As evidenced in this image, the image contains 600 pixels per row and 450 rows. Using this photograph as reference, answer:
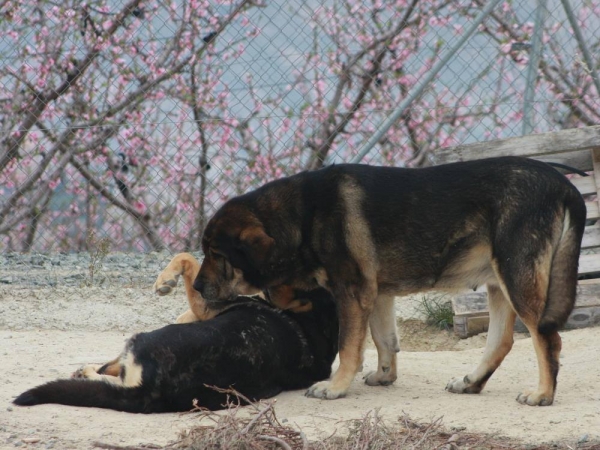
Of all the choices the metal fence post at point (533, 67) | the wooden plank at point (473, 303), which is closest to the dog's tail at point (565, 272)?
the wooden plank at point (473, 303)

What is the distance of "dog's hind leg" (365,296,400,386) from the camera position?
523 cm

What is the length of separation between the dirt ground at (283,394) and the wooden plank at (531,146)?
56.6 inches

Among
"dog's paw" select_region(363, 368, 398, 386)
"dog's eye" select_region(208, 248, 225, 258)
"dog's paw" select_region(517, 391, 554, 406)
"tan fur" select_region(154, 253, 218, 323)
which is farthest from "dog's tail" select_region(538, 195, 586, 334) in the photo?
"tan fur" select_region(154, 253, 218, 323)

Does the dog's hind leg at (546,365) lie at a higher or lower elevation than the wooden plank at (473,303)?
lower

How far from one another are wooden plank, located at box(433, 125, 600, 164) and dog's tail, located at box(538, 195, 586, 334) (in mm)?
2203

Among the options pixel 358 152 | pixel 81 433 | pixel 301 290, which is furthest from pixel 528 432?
pixel 358 152

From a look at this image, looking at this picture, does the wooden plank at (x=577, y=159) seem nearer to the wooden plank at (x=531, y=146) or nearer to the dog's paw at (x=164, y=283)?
→ the wooden plank at (x=531, y=146)

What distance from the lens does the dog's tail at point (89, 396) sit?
4203 mm

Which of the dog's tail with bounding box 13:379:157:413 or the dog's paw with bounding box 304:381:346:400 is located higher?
Result: the dog's tail with bounding box 13:379:157:413

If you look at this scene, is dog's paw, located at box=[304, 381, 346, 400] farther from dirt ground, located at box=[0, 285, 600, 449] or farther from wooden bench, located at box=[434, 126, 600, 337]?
wooden bench, located at box=[434, 126, 600, 337]

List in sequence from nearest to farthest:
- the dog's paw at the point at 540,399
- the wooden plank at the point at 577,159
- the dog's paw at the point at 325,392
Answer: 1. the dog's paw at the point at 540,399
2. the dog's paw at the point at 325,392
3. the wooden plank at the point at 577,159

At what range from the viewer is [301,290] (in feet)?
16.9

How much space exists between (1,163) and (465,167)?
5.31 meters

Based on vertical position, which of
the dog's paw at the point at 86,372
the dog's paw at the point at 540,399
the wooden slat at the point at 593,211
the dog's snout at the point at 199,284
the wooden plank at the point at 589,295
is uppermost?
the wooden slat at the point at 593,211
